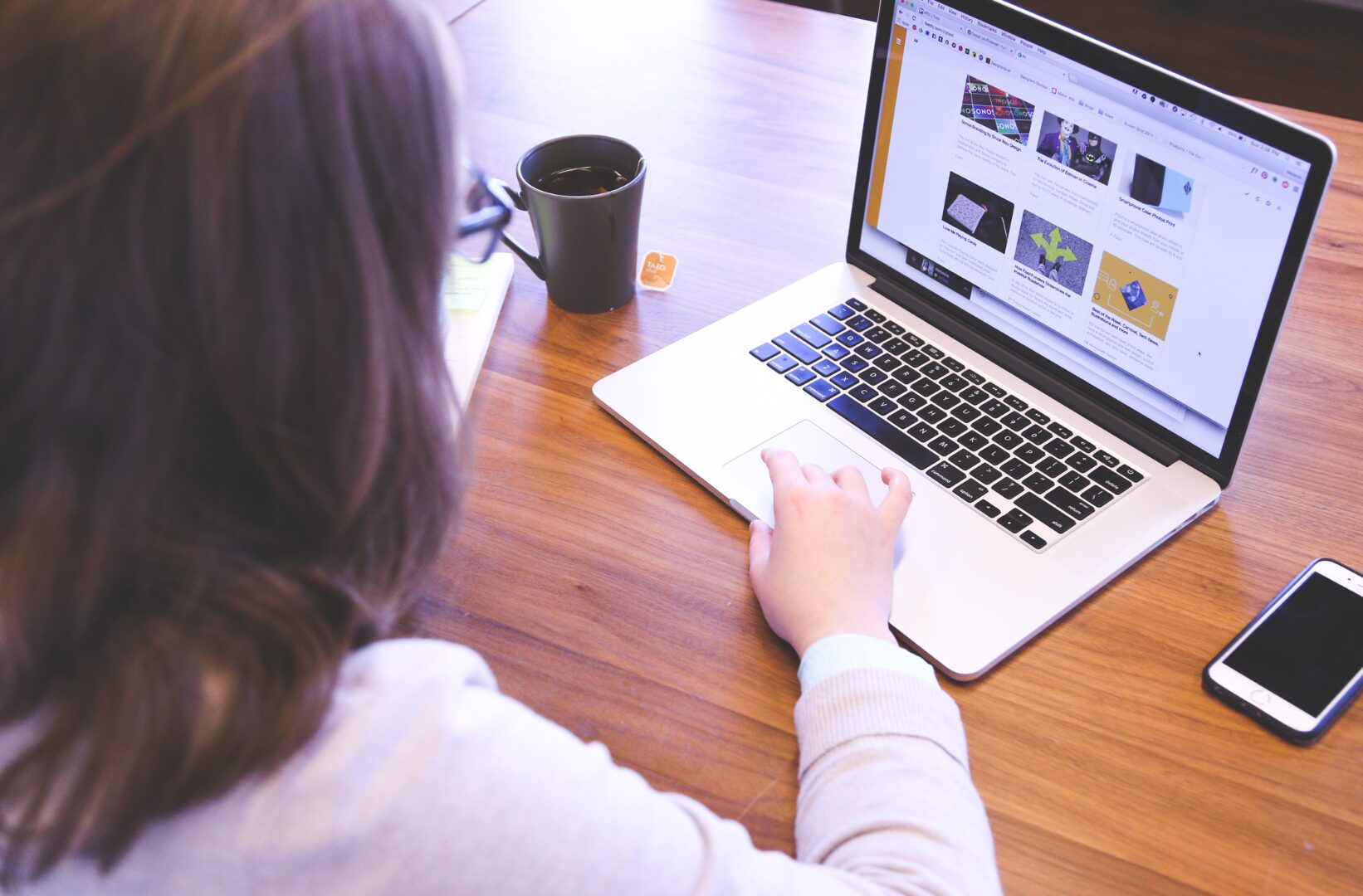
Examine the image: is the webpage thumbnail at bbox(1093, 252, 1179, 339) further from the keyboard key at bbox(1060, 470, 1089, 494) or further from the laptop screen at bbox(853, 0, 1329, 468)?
the keyboard key at bbox(1060, 470, 1089, 494)

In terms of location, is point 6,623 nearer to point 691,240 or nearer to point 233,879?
point 233,879

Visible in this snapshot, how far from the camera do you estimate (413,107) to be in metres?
0.45

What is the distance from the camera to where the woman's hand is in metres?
0.69

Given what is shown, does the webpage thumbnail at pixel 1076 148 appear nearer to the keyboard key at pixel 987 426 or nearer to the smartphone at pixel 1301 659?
the keyboard key at pixel 987 426

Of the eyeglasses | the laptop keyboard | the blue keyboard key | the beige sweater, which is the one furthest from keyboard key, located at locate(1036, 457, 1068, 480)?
the eyeglasses

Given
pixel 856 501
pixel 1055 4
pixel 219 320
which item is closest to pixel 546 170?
pixel 856 501

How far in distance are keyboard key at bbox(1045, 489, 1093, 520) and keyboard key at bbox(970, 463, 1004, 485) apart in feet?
0.13

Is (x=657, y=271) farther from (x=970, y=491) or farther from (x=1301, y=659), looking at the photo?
(x=1301, y=659)

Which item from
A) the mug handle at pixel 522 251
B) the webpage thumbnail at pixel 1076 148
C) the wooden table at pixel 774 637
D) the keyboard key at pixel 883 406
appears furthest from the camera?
the mug handle at pixel 522 251

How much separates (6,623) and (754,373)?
2.01ft

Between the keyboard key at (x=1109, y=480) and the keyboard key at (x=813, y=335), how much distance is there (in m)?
0.25

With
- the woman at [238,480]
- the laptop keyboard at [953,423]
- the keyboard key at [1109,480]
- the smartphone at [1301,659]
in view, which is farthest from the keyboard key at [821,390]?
the woman at [238,480]

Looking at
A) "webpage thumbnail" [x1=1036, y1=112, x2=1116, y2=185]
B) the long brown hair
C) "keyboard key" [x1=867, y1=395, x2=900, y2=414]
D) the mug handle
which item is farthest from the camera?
the mug handle

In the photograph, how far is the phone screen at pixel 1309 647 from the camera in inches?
26.7
